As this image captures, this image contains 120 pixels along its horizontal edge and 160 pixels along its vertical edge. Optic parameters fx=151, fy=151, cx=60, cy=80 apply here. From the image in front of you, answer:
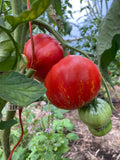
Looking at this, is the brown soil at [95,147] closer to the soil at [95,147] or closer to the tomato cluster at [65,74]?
the soil at [95,147]

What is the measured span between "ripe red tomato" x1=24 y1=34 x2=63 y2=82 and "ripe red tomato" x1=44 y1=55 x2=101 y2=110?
40 millimetres

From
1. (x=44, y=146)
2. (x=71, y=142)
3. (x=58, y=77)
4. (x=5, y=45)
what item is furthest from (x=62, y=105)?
(x=71, y=142)

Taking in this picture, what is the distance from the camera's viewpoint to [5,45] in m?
0.28

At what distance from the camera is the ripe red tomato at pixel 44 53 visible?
35cm

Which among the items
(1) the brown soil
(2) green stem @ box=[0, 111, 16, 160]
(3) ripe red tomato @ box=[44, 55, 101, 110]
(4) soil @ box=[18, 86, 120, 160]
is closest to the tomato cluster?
(3) ripe red tomato @ box=[44, 55, 101, 110]

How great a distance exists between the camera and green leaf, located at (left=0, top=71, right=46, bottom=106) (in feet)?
0.69

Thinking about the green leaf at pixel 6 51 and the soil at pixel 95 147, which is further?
the soil at pixel 95 147

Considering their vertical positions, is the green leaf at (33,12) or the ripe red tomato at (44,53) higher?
the green leaf at (33,12)

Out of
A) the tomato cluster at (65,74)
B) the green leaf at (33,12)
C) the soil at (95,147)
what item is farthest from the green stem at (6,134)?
the soil at (95,147)

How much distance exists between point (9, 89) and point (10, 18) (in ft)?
0.32

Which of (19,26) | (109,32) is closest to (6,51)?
(19,26)

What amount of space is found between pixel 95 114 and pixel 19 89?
0.82ft

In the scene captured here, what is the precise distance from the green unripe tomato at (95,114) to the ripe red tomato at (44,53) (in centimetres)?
16

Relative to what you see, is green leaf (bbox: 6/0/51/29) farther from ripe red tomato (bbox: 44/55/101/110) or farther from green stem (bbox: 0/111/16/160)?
green stem (bbox: 0/111/16/160)
